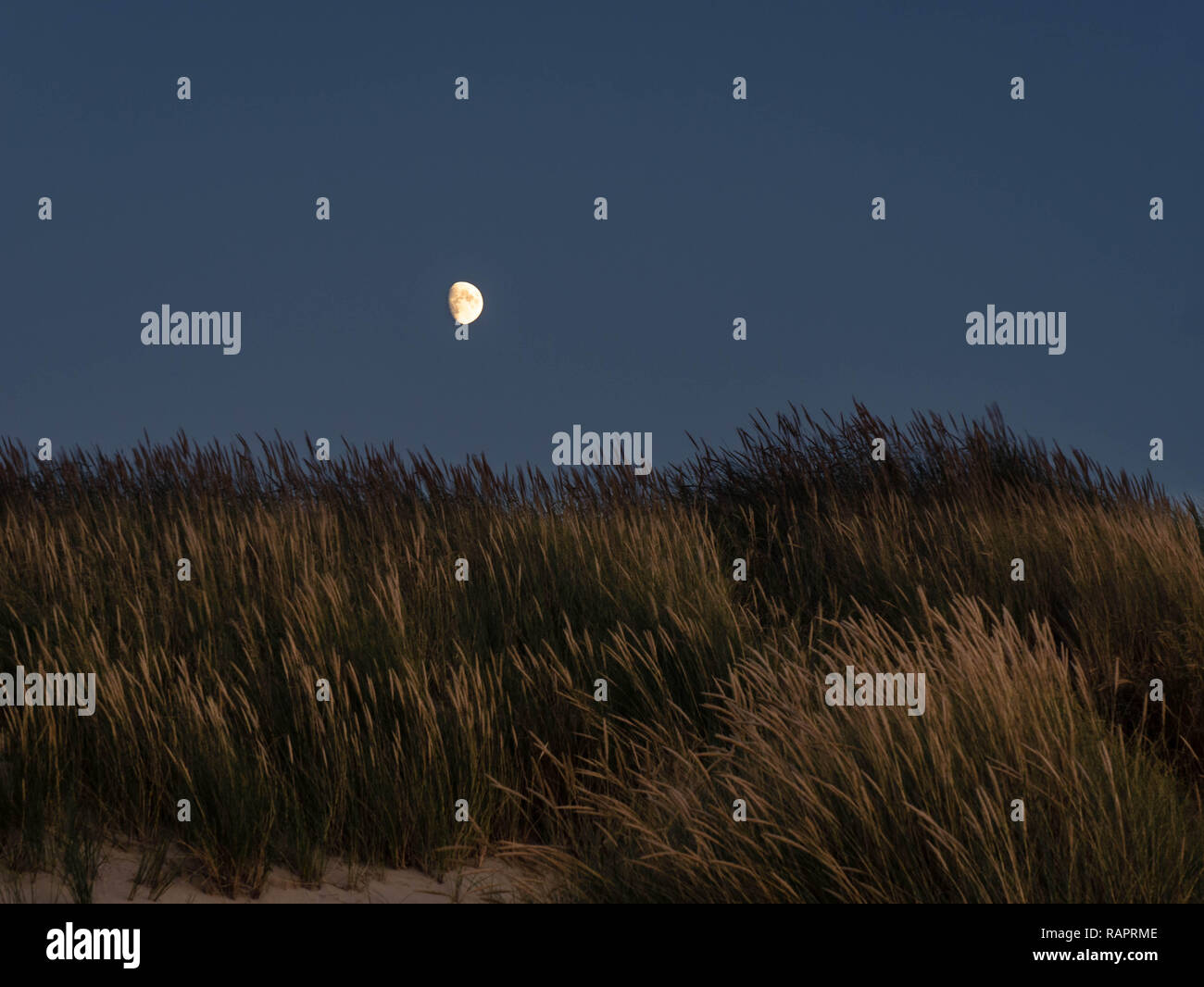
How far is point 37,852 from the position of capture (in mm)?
3793

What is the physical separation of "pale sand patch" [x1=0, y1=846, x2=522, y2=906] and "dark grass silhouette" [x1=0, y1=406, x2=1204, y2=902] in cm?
10

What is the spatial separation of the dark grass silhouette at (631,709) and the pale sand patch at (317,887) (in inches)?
3.8

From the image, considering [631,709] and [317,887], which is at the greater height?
[631,709]

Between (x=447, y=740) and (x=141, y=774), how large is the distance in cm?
126

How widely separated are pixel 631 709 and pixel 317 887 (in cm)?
178

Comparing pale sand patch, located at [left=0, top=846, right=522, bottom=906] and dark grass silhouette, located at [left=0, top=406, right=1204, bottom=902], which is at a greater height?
dark grass silhouette, located at [left=0, top=406, right=1204, bottom=902]

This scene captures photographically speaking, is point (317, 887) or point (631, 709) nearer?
point (317, 887)

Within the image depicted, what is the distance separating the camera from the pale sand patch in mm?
3670

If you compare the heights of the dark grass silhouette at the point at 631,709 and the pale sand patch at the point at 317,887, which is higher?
the dark grass silhouette at the point at 631,709

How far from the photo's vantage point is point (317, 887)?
3.90 metres

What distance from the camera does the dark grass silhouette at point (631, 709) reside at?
3398 mm

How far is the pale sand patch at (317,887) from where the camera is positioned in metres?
3.67
